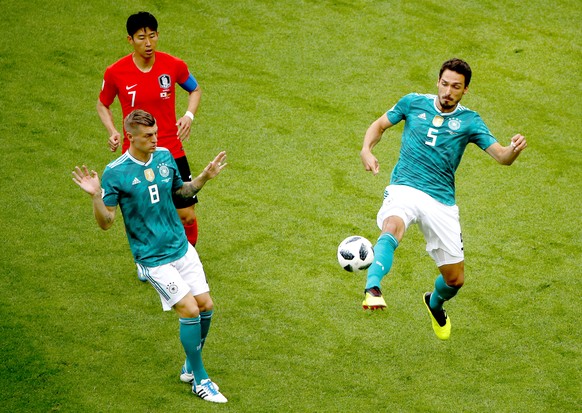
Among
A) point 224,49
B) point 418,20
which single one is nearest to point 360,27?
point 418,20

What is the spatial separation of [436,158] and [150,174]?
2.48m

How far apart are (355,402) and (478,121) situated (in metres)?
2.66

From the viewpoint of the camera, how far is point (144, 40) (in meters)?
8.56

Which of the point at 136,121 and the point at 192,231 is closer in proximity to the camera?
the point at 136,121

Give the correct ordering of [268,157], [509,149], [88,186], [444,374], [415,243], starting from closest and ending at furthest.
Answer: [88,186]
[509,149]
[444,374]
[415,243]
[268,157]

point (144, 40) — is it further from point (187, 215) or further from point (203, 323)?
point (203, 323)

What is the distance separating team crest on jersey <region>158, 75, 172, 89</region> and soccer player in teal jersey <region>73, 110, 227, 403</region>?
1.62 metres

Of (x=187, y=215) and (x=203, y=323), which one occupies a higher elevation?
(x=187, y=215)

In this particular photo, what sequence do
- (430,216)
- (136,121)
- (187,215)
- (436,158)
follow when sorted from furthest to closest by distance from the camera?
1. (187,215)
2. (436,158)
3. (430,216)
4. (136,121)

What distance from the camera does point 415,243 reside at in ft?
33.8

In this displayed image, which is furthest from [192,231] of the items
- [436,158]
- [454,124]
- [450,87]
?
[450,87]

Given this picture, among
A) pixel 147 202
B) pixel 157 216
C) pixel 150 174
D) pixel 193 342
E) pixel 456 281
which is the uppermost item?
pixel 150 174

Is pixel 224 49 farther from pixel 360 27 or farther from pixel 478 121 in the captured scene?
pixel 478 121

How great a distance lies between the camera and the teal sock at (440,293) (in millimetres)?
8211
